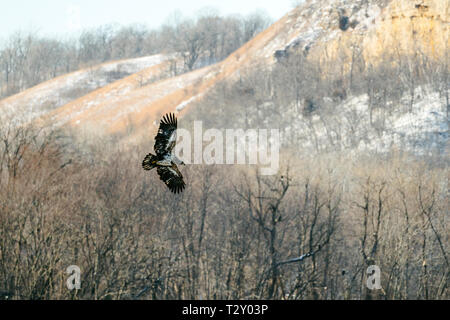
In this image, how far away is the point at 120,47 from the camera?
329 ft

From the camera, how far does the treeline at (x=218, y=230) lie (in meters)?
25.0

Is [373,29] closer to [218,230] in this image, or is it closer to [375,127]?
[375,127]

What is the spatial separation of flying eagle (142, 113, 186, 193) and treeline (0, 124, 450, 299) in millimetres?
12019

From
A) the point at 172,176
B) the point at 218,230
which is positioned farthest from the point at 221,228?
the point at 172,176

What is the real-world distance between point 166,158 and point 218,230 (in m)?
23.0

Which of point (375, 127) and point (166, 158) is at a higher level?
point (375, 127)

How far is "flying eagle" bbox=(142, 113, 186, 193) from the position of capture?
11.0 meters

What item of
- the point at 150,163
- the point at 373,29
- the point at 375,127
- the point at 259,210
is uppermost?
the point at 373,29

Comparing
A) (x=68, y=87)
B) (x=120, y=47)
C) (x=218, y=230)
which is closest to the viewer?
(x=218, y=230)

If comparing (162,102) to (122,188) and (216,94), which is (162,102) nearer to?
(216,94)

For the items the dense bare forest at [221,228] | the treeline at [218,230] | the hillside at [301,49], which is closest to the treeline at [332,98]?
the hillside at [301,49]

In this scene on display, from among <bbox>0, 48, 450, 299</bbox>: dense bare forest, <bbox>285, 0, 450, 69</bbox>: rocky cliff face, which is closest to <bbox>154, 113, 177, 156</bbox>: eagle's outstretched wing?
<bbox>0, 48, 450, 299</bbox>: dense bare forest

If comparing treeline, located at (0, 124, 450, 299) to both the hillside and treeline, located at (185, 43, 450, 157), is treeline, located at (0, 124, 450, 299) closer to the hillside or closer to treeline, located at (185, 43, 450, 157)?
treeline, located at (185, 43, 450, 157)
